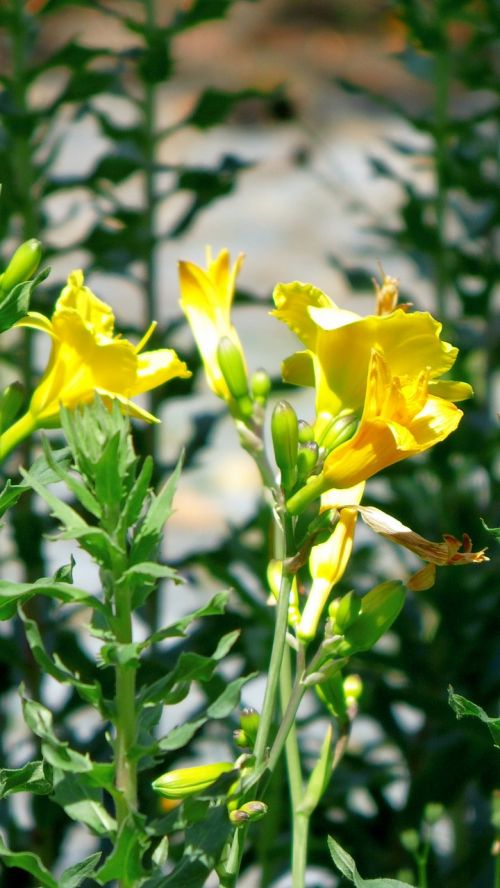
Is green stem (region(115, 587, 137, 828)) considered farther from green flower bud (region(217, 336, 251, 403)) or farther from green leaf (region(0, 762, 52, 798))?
green flower bud (region(217, 336, 251, 403))

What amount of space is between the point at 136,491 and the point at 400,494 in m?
1.10

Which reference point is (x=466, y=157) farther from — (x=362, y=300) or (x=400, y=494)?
(x=362, y=300)

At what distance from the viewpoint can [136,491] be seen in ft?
1.91

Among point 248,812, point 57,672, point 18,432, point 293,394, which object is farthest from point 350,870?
point 293,394

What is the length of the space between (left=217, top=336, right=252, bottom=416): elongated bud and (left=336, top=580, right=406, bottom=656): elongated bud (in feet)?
0.45

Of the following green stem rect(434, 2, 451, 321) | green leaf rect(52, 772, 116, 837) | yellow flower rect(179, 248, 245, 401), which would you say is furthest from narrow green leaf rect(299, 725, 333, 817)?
green stem rect(434, 2, 451, 321)

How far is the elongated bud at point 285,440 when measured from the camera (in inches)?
24.0

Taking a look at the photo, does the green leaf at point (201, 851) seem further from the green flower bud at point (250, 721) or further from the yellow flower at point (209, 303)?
the yellow flower at point (209, 303)

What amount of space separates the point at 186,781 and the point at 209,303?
0.30 meters

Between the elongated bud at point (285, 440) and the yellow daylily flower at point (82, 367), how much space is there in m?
0.06

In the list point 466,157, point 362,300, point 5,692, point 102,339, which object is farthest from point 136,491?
point 362,300

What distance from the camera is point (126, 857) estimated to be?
57 centimetres

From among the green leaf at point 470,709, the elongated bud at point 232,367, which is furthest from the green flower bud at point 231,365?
the green leaf at point 470,709

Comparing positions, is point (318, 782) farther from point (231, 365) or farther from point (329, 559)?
point (231, 365)
